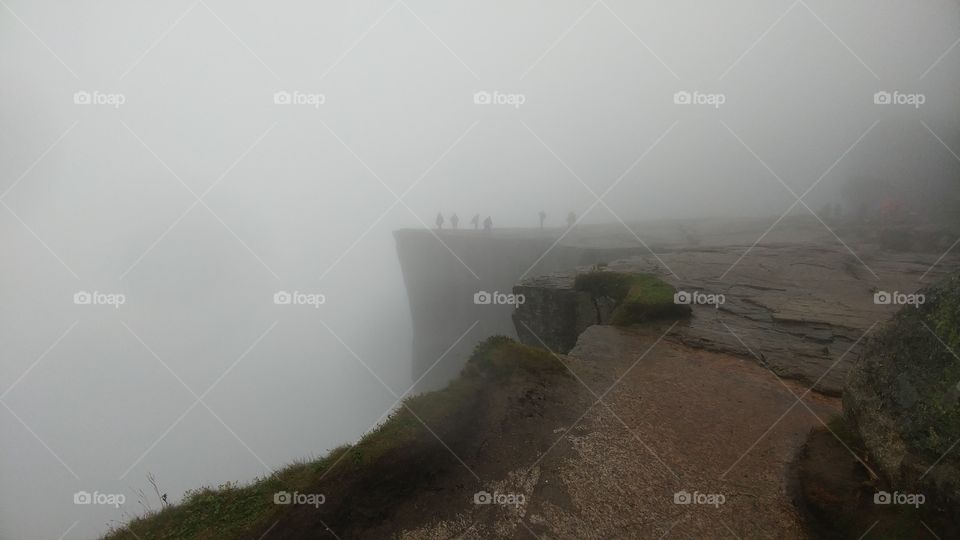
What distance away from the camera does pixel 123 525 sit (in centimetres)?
740

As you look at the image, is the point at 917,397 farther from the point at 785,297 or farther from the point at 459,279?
the point at 459,279

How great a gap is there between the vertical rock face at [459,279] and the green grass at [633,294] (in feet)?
58.2

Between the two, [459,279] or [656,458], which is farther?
[459,279]

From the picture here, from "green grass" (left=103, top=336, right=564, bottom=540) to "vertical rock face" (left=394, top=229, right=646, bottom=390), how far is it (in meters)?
28.9

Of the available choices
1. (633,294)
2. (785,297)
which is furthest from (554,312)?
(785,297)

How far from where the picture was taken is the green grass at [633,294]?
1434cm

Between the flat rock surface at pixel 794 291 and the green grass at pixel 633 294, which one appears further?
the green grass at pixel 633 294

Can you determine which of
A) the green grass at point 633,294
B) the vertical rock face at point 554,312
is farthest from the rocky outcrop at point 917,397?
the vertical rock face at point 554,312

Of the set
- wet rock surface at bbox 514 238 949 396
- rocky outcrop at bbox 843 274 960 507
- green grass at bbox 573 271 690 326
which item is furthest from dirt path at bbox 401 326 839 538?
green grass at bbox 573 271 690 326

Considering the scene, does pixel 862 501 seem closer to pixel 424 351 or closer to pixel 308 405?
pixel 424 351

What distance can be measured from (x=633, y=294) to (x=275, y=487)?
1281cm

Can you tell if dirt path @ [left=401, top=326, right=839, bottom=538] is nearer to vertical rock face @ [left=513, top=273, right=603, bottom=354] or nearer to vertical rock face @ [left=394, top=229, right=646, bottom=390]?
vertical rock face @ [left=513, top=273, right=603, bottom=354]

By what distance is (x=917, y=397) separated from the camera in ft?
18.0

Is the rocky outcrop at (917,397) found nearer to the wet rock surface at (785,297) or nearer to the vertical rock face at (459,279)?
the wet rock surface at (785,297)
